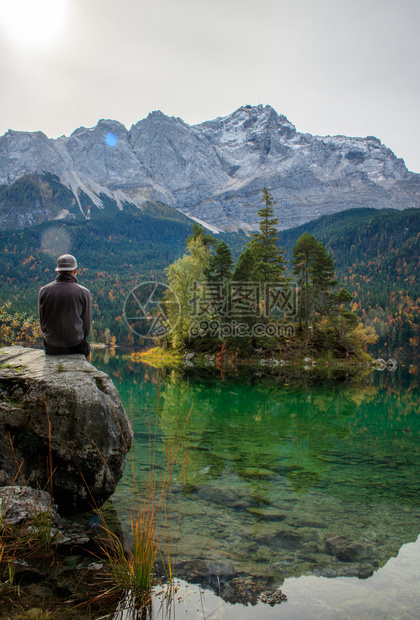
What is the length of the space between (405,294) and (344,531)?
5935 inches

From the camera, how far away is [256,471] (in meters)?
8.60

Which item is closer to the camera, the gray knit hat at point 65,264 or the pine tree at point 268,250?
the gray knit hat at point 65,264

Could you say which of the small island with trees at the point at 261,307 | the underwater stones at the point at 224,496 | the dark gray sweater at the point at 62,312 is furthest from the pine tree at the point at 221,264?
the dark gray sweater at the point at 62,312

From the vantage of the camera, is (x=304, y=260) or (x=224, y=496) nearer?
(x=224, y=496)

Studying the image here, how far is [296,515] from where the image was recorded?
6.28m

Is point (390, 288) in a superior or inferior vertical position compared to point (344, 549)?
superior

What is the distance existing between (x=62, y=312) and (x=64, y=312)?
0.11 ft

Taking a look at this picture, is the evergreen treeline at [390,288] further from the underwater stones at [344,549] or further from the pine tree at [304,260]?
the underwater stones at [344,549]

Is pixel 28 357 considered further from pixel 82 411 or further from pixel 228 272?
pixel 228 272

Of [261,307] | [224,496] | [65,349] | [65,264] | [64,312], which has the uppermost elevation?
[65,264]

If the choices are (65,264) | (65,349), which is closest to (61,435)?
(65,349)

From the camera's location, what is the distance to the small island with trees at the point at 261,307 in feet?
148

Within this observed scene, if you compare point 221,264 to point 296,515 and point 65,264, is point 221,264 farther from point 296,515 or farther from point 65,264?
point 296,515

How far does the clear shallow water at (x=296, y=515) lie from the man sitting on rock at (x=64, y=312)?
2.10m
